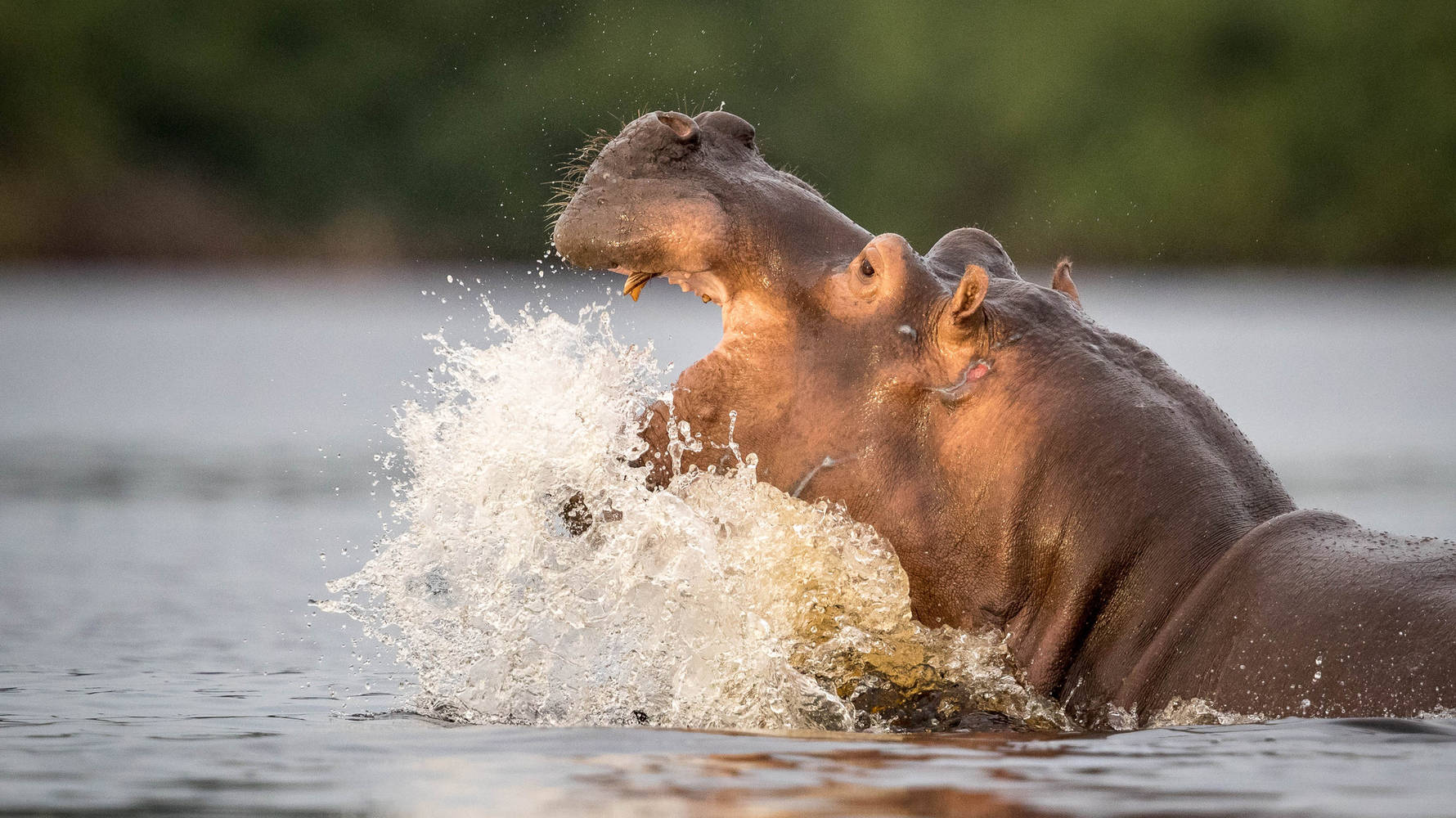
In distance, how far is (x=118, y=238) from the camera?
5684 cm

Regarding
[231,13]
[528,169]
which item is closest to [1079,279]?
[528,169]

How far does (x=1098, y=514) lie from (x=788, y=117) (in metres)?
58.9

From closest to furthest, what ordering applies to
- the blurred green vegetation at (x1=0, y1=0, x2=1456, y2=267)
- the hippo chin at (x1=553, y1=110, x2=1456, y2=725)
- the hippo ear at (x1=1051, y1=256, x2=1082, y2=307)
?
the hippo chin at (x1=553, y1=110, x2=1456, y2=725) → the hippo ear at (x1=1051, y1=256, x2=1082, y2=307) → the blurred green vegetation at (x1=0, y1=0, x2=1456, y2=267)

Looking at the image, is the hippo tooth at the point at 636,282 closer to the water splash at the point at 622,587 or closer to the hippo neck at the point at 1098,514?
the water splash at the point at 622,587

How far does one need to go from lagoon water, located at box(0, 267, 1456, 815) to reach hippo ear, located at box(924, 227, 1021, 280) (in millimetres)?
1201

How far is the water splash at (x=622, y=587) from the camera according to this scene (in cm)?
486

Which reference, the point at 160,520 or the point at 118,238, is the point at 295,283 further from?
the point at 160,520

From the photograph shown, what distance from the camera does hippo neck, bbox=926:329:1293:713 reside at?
4562 mm

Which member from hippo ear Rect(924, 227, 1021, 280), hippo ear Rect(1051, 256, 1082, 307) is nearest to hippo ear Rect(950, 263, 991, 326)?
hippo ear Rect(924, 227, 1021, 280)

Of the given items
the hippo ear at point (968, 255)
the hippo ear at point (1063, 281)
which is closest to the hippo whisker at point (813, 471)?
the hippo ear at point (968, 255)

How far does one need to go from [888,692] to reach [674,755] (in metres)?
0.70

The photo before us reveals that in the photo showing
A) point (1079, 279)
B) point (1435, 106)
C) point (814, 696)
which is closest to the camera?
point (814, 696)

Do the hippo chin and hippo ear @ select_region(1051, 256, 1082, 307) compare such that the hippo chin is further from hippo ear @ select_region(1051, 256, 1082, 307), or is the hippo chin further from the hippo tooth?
hippo ear @ select_region(1051, 256, 1082, 307)

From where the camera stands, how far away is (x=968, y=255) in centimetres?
510
